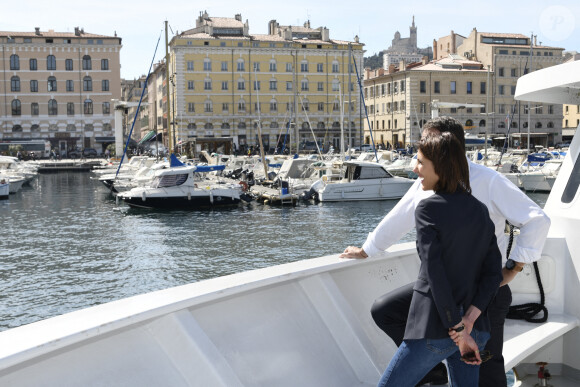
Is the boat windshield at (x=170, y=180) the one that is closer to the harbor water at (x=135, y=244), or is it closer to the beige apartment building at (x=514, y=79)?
the harbor water at (x=135, y=244)

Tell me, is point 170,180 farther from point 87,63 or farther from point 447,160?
point 87,63

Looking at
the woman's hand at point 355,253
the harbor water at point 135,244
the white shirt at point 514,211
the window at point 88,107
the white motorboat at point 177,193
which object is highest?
the window at point 88,107

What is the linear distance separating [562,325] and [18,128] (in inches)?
2746

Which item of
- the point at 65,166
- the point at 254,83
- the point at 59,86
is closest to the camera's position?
the point at 65,166

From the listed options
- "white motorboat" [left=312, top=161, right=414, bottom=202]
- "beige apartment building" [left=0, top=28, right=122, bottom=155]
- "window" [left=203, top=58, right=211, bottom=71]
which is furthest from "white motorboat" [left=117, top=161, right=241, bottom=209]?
"beige apartment building" [left=0, top=28, right=122, bottom=155]

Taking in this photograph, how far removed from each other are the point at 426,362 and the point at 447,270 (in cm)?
39

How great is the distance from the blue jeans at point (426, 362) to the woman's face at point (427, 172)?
583 mm

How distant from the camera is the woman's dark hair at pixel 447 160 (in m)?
2.47

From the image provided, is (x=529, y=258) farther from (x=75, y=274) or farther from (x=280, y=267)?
(x=75, y=274)

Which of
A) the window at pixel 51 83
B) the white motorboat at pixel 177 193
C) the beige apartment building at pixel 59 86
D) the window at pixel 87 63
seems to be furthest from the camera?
the window at pixel 87 63

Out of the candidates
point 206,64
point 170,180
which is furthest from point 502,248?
point 206,64

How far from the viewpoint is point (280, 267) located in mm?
3479

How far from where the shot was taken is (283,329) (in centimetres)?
331

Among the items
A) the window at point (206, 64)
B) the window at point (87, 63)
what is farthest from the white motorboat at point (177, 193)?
the window at point (87, 63)
